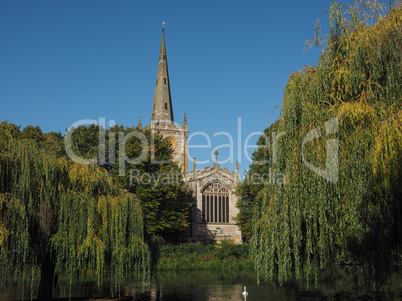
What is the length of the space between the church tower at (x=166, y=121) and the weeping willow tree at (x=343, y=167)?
44169mm

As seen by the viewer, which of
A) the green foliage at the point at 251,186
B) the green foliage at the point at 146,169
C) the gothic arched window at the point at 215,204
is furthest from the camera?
the gothic arched window at the point at 215,204

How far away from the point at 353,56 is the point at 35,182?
10210mm

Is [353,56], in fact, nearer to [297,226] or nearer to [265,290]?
[297,226]

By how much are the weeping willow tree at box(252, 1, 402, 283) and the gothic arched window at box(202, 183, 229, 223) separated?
3650 cm

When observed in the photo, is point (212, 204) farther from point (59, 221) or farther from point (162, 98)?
point (59, 221)

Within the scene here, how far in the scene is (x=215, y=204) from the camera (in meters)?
46.5

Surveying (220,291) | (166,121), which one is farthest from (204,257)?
(166,121)

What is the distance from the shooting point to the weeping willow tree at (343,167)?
8117 millimetres

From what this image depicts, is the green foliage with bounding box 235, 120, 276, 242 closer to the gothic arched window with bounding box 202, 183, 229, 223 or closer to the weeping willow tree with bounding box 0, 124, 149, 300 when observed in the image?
the gothic arched window with bounding box 202, 183, 229, 223

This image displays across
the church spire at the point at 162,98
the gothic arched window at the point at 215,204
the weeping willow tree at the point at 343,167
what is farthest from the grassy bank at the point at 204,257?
the weeping willow tree at the point at 343,167

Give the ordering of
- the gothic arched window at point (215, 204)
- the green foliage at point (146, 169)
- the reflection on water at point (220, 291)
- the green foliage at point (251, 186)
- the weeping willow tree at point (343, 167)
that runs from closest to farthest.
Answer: the weeping willow tree at point (343, 167), the reflection on water at point (220, 291), the green foliage at point (146, 169), the green foliage at point (251, 186), the gothic arched window at point (215, 204)

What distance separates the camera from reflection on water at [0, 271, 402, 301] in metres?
17.5

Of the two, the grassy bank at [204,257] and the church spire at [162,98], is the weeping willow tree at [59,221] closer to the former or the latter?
the grassy bank at [204,257]

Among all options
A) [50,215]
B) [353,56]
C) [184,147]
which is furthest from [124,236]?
[184,147]
